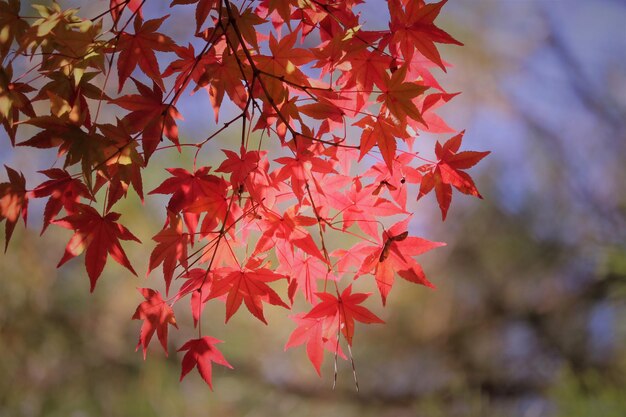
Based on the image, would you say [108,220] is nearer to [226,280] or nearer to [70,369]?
[226,280]

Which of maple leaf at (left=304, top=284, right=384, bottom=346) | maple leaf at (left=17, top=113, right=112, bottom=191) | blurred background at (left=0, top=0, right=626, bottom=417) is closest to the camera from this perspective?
maple leaf at (left=17, top=113, right=112, bottom=191)

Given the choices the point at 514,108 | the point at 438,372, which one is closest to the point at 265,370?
the point at 438,372

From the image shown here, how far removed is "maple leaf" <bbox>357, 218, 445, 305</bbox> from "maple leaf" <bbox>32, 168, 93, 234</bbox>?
1.03ft

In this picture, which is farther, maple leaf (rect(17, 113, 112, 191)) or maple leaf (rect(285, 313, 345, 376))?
maple leaf (rect(285, 313, 345, 376))

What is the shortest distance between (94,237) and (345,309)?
11.1 inches

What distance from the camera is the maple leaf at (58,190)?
1.86 ft

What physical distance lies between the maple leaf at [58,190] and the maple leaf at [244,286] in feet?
0.55

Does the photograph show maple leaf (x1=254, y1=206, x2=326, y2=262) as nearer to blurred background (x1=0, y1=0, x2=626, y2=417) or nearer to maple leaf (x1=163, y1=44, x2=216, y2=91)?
maple leaf (x1=163, y1=44, x2=216, y2=91)

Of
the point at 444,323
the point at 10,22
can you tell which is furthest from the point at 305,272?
the point at 444,323

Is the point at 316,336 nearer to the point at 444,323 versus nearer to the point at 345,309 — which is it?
the point at 345,309

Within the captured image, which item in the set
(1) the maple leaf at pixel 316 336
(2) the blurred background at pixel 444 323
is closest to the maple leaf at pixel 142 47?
(1) the maple leaf at pixel 316 336

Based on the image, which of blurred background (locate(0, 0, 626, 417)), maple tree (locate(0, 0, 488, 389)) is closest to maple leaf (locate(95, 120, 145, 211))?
maple tree (locate(0, 0, 488, 389))

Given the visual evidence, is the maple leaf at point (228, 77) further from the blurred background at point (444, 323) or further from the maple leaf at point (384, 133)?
the blurred background at point (444, 323)

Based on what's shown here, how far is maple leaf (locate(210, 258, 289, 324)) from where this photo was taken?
581mm
